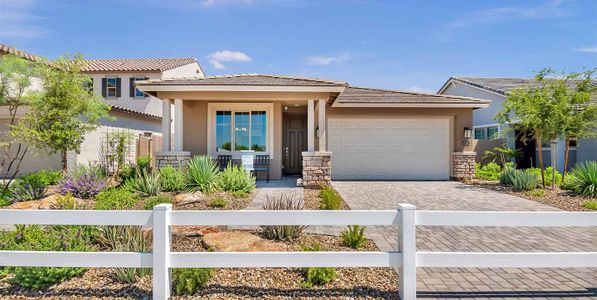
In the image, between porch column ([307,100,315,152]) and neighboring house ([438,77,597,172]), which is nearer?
porch column ([307,100,315,152])

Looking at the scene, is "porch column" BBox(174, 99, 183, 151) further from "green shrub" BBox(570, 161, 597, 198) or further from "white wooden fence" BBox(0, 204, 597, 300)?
"green shrub" BBox(570, 161, 597, 198)

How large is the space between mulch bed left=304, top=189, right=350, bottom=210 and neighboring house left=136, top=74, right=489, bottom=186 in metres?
2.06

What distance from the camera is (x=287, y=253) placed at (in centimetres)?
314

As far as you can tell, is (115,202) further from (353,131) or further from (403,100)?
(403,100)

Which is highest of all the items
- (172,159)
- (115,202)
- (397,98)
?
(397,98)

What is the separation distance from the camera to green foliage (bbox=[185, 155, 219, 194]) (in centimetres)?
858

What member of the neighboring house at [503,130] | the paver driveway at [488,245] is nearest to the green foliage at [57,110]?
the paver driveway at [488,245]

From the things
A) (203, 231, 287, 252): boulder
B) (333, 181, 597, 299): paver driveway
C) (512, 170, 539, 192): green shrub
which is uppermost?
(512, 170, 539, 192): green shrub

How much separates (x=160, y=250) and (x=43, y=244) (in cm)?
203

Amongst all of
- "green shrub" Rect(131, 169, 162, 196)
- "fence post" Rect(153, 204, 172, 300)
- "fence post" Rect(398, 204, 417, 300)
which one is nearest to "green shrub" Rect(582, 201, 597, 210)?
"fence post" Rect(398, 204, 417, 300)

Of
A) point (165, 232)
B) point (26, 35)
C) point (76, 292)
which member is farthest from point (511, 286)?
point (26, 35)

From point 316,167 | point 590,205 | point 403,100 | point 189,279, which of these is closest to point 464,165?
point 403,100

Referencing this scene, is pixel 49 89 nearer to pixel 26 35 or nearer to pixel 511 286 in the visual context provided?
pixel 26 35

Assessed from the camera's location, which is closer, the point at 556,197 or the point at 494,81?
the point at 556,197
